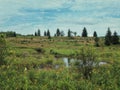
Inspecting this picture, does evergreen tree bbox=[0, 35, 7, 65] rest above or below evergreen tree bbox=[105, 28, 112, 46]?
above

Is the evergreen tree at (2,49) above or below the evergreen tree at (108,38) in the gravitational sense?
above

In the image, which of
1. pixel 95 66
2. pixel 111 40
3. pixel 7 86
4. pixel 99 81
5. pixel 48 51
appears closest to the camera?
pixel 7 86

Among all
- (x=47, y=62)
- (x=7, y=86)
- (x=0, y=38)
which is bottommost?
(x=47, y=62)

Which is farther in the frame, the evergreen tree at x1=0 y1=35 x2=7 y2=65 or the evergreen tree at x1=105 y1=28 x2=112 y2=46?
the evergreen tree at x1=105 y1=28 x2=112 y2=46

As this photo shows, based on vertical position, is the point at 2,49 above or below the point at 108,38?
above

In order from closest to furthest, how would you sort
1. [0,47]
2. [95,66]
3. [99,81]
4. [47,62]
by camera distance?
[99,81] → [0,47] → [95,66] → [47,62]

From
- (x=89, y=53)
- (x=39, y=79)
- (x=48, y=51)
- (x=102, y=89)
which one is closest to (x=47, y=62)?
(x=48, y=51)

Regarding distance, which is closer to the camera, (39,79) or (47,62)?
(39,79)

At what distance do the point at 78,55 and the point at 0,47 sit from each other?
393 inches

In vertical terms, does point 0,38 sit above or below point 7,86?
above

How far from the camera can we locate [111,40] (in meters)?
122

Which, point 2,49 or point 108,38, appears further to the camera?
point 108,38

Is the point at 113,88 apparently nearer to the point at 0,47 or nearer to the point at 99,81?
the point at 99,81

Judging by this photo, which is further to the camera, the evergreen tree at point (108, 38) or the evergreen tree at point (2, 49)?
the evergreen tree at point (108, 38)
